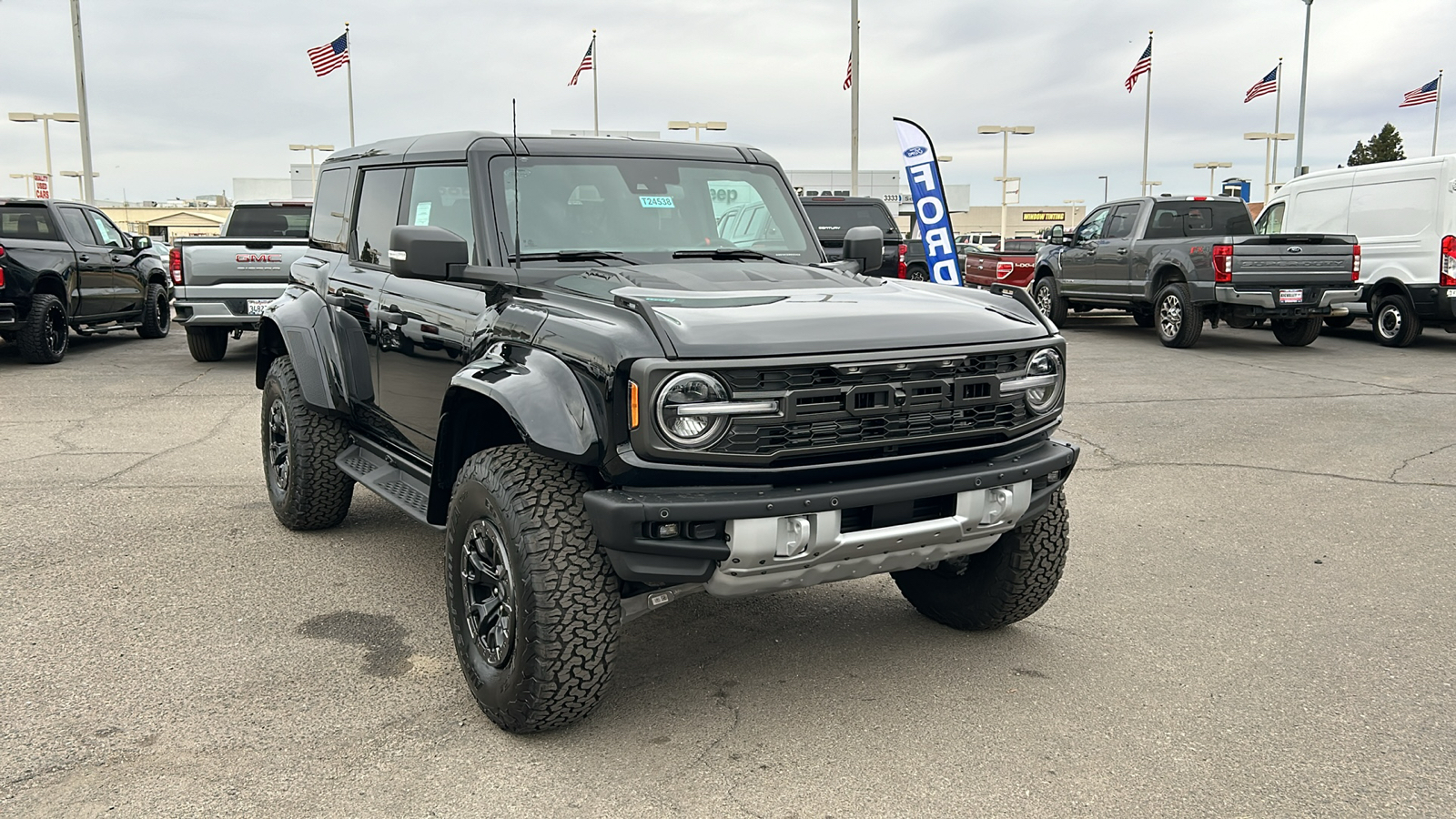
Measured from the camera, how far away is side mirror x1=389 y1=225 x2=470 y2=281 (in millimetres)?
3828

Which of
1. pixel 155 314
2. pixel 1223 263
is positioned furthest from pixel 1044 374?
pixel 155 314

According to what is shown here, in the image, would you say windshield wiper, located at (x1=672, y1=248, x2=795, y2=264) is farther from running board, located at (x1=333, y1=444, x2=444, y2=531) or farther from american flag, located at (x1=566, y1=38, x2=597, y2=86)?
american flag, located at (x1=566, y1=38, x2=597, y2=86)

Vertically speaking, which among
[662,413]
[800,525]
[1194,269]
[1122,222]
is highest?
[1122,222]

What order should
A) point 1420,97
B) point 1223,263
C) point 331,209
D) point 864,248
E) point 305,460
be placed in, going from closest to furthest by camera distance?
1. point 864,248
2. point 305,460
3. point 331,209
4. point 1223,263
5. point 1420,97

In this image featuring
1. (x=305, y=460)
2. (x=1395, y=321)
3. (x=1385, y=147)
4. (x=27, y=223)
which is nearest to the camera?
(x=305, y=460)

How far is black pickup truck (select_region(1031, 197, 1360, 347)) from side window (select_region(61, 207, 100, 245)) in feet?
42.9

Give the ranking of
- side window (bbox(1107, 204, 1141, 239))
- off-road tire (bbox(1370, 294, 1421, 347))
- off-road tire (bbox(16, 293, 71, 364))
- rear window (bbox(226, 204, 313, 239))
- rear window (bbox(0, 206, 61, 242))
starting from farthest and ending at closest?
side window (bbox(1107, 204, 1141, 239))
off-road tire (bbox(1370, 294, 1421, 347))
rear window (bbox(226, 204, 313, 239))
rear window (bbox(0, 206, 61, 242))
off-road tire (bbox(16, 293, 71, 364))

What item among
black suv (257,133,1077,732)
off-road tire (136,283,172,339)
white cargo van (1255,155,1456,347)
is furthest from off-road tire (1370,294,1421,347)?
off-road tire (136,283,172,339)

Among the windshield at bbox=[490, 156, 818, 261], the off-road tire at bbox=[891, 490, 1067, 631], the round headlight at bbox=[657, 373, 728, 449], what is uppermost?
the windshield at bbox=[490, 156, 818, 261]

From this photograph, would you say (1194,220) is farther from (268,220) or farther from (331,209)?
(331,209)

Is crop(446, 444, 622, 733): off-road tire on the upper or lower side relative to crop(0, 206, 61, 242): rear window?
lower

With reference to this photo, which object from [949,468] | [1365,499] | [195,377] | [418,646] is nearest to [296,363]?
[418,646]

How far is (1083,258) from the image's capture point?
1650cm

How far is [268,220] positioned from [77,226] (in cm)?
242
